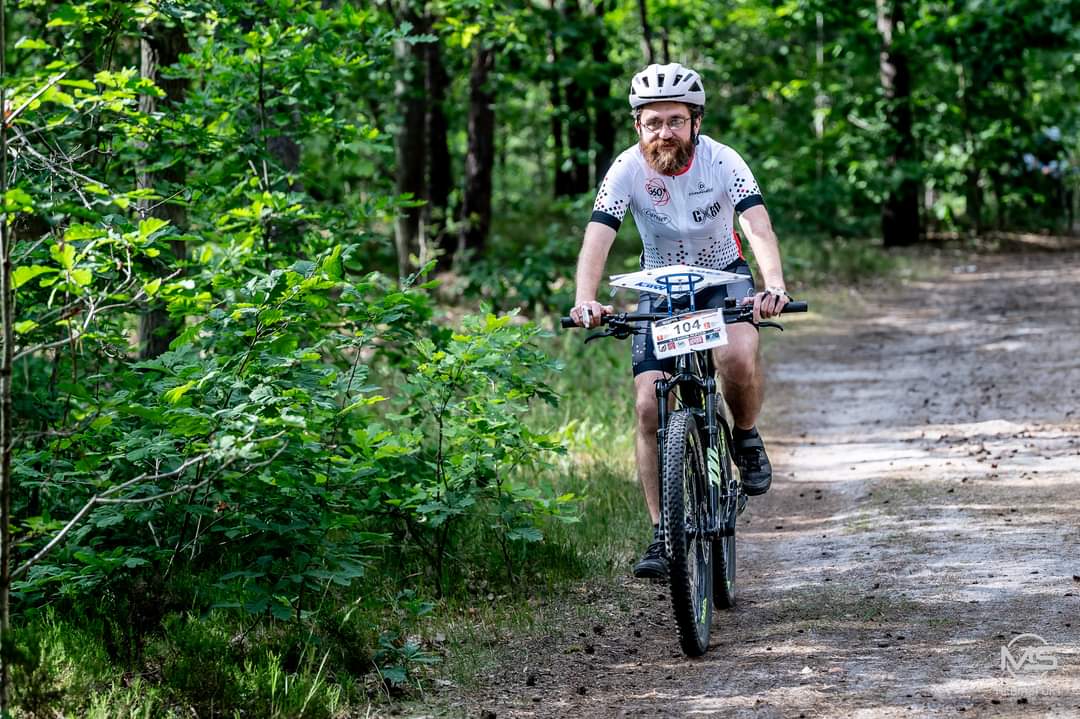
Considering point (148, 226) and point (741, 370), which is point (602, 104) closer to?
point (741, 370)

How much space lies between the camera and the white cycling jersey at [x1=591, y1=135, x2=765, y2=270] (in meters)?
5.04

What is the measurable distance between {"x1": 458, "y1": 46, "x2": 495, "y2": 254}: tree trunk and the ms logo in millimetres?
12454

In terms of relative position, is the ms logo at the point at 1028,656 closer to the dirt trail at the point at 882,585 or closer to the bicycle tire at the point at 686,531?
the dirt trail at the point at 882,585

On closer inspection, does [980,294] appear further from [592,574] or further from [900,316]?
[592,574]

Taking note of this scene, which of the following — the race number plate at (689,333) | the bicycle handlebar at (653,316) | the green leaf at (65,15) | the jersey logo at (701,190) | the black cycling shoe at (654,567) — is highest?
the green leaf at (65,15)

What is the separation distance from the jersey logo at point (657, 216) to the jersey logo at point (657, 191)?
32mm

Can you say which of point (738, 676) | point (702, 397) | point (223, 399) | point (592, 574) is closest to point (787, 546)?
point (592, 574)

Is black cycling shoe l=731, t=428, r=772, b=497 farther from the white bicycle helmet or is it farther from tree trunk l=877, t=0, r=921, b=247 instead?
tree trunk l=877, t=0, r=921, b=247

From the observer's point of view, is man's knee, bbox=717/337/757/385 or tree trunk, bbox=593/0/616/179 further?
tree trunk, bbox=593/0/616/179

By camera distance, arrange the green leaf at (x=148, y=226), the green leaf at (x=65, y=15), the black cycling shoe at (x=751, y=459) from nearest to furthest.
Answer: the green leaf at (x=148, y=226)
the green leaf at (x=65, y=15)
the black cycling shoe at (x=751, y=459)

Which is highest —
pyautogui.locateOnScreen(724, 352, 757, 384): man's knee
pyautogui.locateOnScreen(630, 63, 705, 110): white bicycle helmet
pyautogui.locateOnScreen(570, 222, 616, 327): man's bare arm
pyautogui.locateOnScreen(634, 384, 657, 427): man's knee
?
pyautogui.locateOnScreen(630, 63, 705, 110): white bicycle helmet

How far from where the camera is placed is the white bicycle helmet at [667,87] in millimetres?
4906

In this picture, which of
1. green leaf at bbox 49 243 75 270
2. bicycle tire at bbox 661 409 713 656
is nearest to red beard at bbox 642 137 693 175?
bicycle tire at bbox 661 409 713 656

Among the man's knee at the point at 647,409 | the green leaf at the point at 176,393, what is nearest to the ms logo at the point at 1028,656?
the man's knee at the point at 647,409
